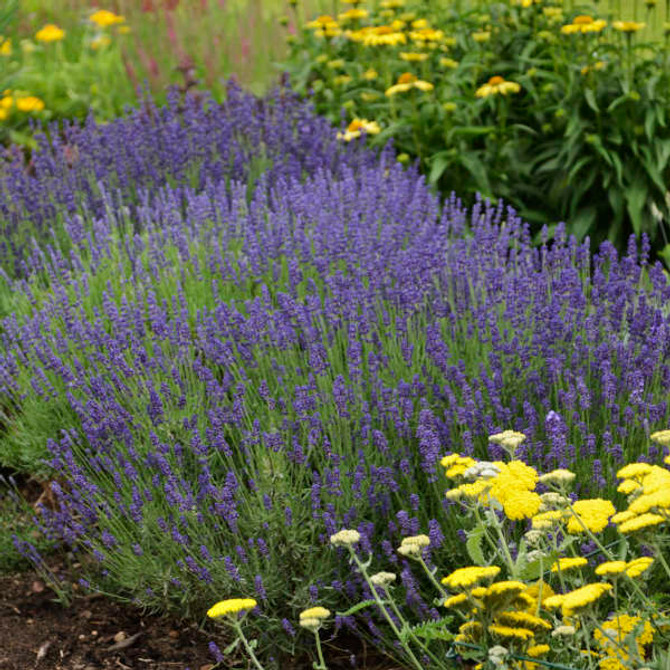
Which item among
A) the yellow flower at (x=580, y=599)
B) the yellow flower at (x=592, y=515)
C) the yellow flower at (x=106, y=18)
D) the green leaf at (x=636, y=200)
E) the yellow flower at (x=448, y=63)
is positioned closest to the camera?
the yellow flower at (x=580, y=599)

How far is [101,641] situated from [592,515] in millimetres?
1602

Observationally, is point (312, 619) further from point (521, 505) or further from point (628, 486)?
point (628, 486)

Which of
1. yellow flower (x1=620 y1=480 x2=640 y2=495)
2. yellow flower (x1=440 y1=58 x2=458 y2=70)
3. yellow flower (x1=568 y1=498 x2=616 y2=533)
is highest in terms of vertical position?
yellow flower (x1=440 y1=58 x2=458 y2=70)

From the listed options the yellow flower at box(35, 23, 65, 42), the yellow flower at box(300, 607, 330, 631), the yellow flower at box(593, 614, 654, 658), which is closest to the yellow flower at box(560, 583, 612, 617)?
the yellow flower at box(593, 614, 654, 658)

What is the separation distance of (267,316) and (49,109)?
5911 mm

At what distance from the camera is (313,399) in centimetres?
283

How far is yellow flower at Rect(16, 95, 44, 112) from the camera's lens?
7.92 meters

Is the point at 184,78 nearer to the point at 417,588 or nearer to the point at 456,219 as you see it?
the point at 456,219

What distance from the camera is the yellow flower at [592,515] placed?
6.82 feet

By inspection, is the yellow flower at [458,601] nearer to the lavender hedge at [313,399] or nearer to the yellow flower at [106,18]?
the lavender hedge at [313,399]

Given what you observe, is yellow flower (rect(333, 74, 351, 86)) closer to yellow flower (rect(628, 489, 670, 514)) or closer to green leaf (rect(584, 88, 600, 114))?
green leaf (rect(584, 88, 600, 114))

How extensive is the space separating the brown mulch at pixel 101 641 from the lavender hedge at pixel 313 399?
3.3 inches

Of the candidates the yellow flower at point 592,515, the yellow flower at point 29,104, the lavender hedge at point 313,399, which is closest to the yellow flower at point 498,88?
the lavender hedge at point 313,399

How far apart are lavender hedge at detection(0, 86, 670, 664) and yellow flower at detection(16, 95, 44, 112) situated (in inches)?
178
